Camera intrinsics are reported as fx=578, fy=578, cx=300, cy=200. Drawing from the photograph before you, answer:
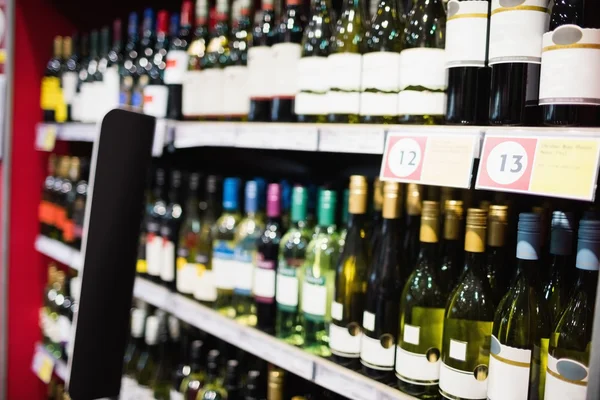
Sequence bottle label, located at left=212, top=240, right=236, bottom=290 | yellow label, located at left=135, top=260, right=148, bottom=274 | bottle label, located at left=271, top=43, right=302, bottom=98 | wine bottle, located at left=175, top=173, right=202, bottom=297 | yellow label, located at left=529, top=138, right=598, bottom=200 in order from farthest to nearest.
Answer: yellow label, located at left=135, top=260, right=148, bottom=274 < wine bottle, located at left=175, top=173, right=202, bottom=297 < bottle label, located at left=212, top=240, right=236, bottom=290 < bottle label, located at left=271, top=43, right=302, bottom=98 < yellow label, located at left=529, top=138, right=598, bottom=200

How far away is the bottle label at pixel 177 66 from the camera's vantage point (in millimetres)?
1788

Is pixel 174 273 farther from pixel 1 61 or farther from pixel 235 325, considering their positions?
pixel 1 61

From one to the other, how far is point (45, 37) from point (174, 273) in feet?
4.63

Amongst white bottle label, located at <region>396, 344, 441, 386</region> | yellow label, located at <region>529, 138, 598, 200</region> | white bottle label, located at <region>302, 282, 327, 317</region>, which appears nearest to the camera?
yellow label, located at <region>529, 138, 598, 200</region>

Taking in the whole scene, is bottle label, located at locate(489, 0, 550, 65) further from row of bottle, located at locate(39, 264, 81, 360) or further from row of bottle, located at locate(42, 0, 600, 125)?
row of bottle, located at locate(39, 264, 81, 360)

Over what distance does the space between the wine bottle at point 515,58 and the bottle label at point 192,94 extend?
94 centimetres

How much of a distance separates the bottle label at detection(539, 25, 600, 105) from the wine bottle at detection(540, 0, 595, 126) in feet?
0.04

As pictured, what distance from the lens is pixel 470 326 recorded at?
41.1 inches

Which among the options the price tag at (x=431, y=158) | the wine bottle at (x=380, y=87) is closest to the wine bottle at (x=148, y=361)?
the wine bottle at (x=380, y=87)

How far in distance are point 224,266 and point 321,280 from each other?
1.15 ft

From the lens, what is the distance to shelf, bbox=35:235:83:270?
215 centimetres

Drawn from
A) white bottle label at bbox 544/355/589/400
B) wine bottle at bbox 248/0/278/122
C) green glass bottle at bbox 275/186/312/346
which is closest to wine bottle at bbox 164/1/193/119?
wine bottle at bbox 248/0/278/122

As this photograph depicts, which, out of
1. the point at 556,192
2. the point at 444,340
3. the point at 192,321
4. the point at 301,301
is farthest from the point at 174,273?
the point at 556,192

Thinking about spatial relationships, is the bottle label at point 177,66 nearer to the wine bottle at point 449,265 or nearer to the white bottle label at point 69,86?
the white bottle label at point 69,86
